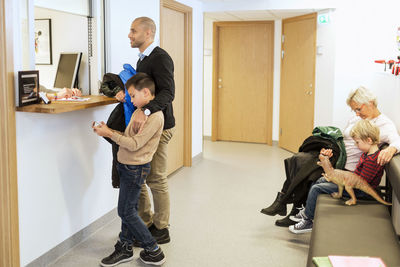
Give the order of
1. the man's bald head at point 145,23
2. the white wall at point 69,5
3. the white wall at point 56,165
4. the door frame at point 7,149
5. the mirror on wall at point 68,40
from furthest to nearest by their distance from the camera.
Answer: the mirror on wall at point 68,40 < the man's bald head at point 145,23 < the white wall at point 69,5 < the white wall at point 56,165 < the door frame at point 7,149

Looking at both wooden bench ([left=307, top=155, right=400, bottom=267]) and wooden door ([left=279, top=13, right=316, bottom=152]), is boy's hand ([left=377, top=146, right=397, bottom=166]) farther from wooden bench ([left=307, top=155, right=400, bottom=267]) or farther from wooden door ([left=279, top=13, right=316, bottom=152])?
wooden door ([left=279, top=13, right=316, bottom=152])

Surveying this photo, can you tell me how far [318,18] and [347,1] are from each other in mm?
480

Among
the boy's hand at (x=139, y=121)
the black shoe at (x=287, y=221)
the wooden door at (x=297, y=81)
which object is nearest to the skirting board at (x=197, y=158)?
the wooden door at (x=297, y=81)

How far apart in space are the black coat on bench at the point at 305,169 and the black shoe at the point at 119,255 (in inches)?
49.7

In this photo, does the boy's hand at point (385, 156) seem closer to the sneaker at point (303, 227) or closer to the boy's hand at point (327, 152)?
the boy's hand at point (327, 152)

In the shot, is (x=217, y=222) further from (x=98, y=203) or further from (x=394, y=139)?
(x=394, y=139)

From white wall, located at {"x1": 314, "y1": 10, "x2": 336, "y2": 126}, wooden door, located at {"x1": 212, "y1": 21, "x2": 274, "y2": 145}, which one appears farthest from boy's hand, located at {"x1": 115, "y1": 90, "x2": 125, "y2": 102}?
wooden door, located at {"x1": 212, "y1": 21, "x2": 274, "y2": 145}

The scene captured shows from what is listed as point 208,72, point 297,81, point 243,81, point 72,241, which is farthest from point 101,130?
point 208,72

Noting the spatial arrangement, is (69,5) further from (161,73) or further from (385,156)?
(385,156)

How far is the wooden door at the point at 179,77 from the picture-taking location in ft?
16.9

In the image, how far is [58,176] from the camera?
3.04 meters

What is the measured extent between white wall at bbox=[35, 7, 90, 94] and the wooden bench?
2060mm

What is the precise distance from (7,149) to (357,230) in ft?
6.61

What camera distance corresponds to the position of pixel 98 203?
3.59 metres
